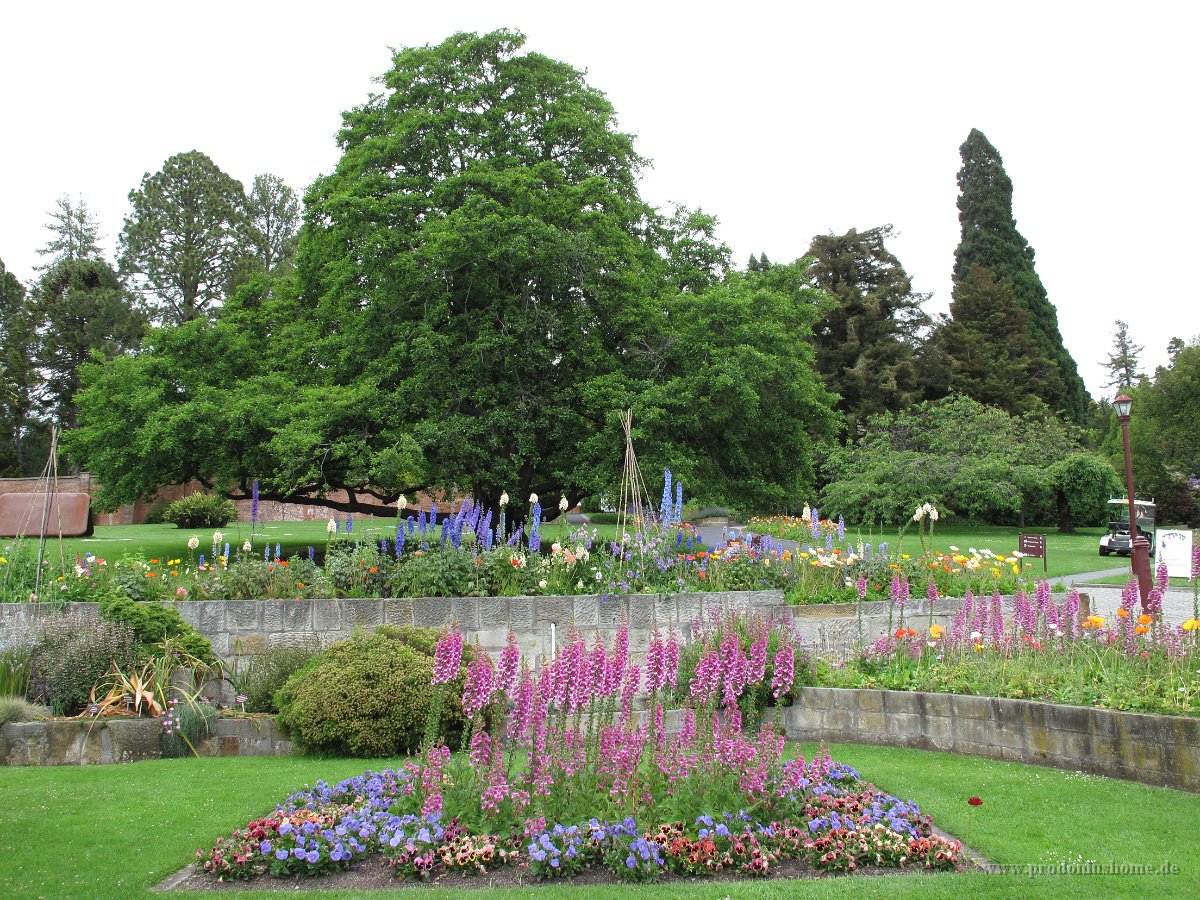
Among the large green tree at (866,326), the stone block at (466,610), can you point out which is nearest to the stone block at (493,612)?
the stone block at (466,610)

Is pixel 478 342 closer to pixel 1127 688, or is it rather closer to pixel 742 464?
pixel 742 464

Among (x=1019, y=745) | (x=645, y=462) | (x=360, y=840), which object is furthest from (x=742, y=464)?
(x=360, y=840)

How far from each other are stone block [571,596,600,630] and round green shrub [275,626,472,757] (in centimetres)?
222

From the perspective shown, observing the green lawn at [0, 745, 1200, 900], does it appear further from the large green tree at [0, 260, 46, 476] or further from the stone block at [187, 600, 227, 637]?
A: the large green tree at [0, 260, 46, 476]

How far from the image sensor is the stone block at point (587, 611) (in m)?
9.10

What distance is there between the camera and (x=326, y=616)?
8852 mm

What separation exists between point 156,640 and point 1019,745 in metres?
6.91

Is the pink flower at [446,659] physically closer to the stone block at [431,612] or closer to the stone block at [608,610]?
the stone block at [431,612]

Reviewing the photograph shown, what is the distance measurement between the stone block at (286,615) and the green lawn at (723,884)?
2.21 metres

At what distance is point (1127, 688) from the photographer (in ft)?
20.3

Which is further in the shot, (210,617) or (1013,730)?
(210,617)

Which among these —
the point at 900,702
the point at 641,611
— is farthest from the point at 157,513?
the point at 900,702

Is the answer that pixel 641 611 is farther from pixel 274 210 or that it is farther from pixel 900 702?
pixel 274 210

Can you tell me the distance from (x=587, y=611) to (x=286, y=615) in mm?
2943
